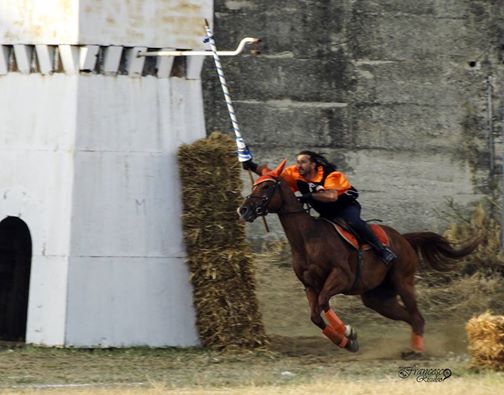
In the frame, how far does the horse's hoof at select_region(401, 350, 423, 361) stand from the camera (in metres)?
17.5

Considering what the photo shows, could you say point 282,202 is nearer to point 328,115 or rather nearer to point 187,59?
point 187,59

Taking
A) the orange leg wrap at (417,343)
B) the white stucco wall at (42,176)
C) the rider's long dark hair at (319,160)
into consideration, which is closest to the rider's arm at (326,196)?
the rider's long dark hair at (319,160)

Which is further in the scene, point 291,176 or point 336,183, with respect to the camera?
point 291,176

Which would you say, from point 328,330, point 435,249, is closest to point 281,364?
point 328,330

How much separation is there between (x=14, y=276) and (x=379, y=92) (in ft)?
24.2

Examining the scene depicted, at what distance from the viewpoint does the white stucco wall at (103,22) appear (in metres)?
17.1

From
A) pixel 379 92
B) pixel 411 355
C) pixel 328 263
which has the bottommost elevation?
pixel 411 355

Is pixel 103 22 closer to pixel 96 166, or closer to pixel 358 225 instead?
pixel 96 166

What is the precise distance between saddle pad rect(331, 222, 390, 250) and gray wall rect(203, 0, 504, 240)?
431 cm

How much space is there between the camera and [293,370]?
15.8m

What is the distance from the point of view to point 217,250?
1744cm

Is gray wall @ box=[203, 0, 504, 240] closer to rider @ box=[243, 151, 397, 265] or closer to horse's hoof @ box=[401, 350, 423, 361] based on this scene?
rider @ box=[243, 151, 397, 265]

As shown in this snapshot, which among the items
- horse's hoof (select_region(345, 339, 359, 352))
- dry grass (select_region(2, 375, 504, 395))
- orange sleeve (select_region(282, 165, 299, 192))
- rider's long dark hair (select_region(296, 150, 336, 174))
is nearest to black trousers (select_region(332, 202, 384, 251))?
rider's long dark hair (select_region(296, 150, 336, 174))

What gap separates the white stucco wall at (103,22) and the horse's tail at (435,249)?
162 inches
